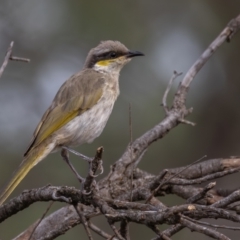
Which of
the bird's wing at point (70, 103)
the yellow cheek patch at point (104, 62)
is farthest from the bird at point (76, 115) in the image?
the yellow cheek patch at point (104, 62)

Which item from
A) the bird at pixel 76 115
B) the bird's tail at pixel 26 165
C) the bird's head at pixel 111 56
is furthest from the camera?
the bird's head at pixel 111 56

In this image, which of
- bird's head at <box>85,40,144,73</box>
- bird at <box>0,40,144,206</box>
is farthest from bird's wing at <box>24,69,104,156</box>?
bird's head at <box>85,40,144,73</box>

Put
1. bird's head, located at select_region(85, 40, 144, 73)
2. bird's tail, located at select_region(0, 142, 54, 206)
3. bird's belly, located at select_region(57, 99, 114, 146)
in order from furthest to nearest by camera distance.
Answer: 1. bird's head, located at select_region(85, 40, 144, 73)
2. bird's belly, located at select_region(57, 99, 114, 146)
3. bird's tail, located at select_region(0, 142, 54, 206)

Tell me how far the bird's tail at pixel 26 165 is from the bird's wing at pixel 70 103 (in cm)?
7

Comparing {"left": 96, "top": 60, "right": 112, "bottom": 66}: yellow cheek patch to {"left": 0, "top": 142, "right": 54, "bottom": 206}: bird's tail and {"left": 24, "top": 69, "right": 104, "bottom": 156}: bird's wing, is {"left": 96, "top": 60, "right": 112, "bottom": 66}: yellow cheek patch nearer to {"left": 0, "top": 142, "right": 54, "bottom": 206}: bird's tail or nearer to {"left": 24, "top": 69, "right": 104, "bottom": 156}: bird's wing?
{"left": 24, "top": 69, "right": 104, "bottom": 156}: bird's wing

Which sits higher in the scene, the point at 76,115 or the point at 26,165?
the point at 76,115

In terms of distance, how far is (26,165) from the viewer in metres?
4.85

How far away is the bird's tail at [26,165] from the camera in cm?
449

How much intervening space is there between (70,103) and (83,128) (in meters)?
0.32

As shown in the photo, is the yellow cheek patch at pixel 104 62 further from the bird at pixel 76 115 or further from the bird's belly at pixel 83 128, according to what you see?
the bird's belly at pixel 83 128

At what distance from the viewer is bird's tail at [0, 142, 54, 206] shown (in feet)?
14.7

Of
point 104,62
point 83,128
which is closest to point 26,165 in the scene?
point 83,128

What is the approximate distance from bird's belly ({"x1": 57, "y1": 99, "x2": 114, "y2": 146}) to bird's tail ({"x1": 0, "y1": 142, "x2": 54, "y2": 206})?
164 millimetres

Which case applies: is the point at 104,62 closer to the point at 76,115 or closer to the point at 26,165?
the point at 76,115
